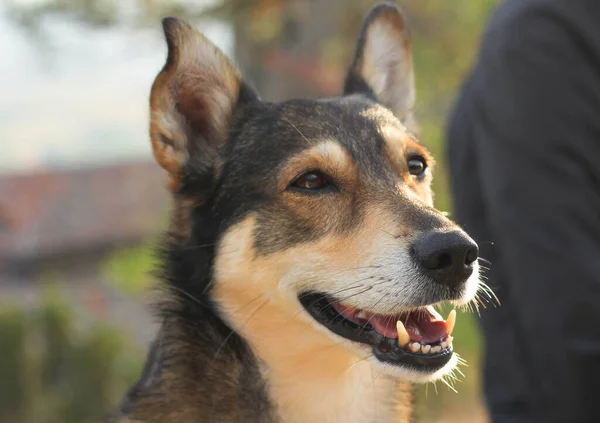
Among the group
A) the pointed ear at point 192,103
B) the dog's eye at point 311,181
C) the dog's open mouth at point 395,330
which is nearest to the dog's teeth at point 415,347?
the dog's open mouth at point 395,330

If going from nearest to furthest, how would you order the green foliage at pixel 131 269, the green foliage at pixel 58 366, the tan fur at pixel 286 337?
Result: the tan fur at pixel 286 337
the green foliage at pixel 131 269
the green foliage at pixel 58 366

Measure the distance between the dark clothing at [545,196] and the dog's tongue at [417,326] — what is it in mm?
704

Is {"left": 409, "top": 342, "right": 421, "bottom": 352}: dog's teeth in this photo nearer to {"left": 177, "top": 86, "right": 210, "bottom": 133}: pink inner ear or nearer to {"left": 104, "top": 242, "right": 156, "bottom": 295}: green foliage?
{"left": 177, "top": 86, "right": 210, "bottom": 133}: pink inner ear

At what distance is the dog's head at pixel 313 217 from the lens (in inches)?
102

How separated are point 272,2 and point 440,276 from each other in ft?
24.2

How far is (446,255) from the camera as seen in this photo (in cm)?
251

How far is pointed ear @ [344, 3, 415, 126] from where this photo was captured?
343 cm

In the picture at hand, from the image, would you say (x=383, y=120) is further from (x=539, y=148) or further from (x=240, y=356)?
(x=240, y=356)

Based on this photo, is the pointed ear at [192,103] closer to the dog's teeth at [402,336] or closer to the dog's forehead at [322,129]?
the dog's forehead at [322,129]

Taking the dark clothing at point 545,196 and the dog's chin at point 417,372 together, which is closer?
the dog's chin at point 417,372

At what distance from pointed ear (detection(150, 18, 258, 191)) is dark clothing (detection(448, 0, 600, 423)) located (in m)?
1.17

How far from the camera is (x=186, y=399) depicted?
2.97 meters

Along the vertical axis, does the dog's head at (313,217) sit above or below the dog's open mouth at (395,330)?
above

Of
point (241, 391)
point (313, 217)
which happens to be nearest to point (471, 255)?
point (313, 217)
